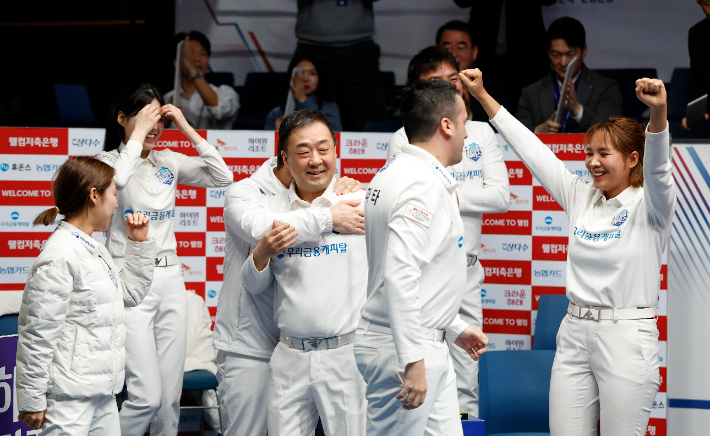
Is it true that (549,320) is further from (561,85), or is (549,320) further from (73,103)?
(73,103)

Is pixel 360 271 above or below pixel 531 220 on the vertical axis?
below

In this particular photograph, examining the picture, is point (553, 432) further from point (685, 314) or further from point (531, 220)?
point (531, 220)

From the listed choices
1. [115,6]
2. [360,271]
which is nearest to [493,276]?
[360,271]

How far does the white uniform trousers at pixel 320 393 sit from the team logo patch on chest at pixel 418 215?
71cm

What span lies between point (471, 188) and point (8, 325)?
8.67 ft

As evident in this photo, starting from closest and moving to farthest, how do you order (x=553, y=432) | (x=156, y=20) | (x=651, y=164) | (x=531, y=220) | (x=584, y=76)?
(x=651, y=164) < (x=553, y=432) < (x=531, y=220) < (x=584, y=76) < (x=156, y=20)

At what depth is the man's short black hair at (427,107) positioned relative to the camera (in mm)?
2344

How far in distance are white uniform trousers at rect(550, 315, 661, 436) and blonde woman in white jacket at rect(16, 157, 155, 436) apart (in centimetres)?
176

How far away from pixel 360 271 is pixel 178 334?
4.52 feet

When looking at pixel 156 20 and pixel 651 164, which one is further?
pixel 156 20

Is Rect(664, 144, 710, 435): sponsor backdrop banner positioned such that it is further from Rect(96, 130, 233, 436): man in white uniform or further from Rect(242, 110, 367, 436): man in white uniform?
Rect(96, 130, 233, 436): man in white uniform

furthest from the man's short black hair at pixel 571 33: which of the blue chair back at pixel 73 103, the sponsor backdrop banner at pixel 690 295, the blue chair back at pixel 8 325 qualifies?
the blue chair back at pixel 8 325

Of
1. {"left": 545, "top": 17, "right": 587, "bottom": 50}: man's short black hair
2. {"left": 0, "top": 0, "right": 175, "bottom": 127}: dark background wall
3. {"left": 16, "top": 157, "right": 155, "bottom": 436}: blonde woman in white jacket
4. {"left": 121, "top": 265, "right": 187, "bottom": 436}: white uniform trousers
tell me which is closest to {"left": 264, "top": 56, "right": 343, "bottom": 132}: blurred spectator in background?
{"left": 0, "top": 0, "right": 175, "bottom": 127}: dark background wall

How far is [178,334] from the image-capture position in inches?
144
